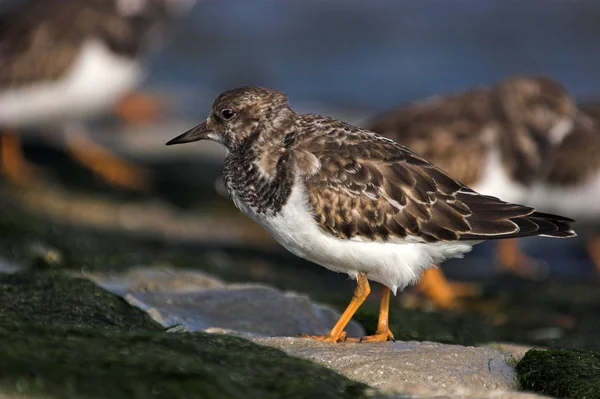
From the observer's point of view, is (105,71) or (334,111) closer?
(105,71)

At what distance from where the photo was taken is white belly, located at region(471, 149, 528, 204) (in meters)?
8.05

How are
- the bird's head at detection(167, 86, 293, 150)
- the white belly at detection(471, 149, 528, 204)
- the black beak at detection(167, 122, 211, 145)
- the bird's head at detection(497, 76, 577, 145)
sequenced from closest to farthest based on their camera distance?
the bird's head at detection(167, 86, 293, 150), the black beak at detection(167, 122, 211, 145), the white belly at detection(471, 149, 528, 204), the bird's head at detection(497, 76, 577, 145)

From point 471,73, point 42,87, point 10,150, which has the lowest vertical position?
point 10,150

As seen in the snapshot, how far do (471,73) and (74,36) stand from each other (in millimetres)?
8584

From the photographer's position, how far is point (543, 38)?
1958 cm

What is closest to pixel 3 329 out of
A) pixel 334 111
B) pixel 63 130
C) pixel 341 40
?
pixel 63 130

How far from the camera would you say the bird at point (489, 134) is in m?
7.95

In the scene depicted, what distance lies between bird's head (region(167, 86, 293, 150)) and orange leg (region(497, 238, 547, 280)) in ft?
15.1

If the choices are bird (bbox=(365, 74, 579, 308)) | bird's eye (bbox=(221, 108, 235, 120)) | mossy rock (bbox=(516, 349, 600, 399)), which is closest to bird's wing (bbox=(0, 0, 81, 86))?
bird (bbox=(365, 74, 579, 308))

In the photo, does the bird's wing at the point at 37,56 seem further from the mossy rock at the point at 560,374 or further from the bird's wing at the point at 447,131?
the mossy rock at the point at 560,374

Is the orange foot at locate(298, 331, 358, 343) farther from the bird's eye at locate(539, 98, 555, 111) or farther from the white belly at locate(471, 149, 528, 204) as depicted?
the bird's eye at locate(539, 98, 555, 111)

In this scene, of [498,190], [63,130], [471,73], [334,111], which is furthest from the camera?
[471,73]

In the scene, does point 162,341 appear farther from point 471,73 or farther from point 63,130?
point 471,73

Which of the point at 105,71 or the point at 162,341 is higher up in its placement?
the point at 105,71
